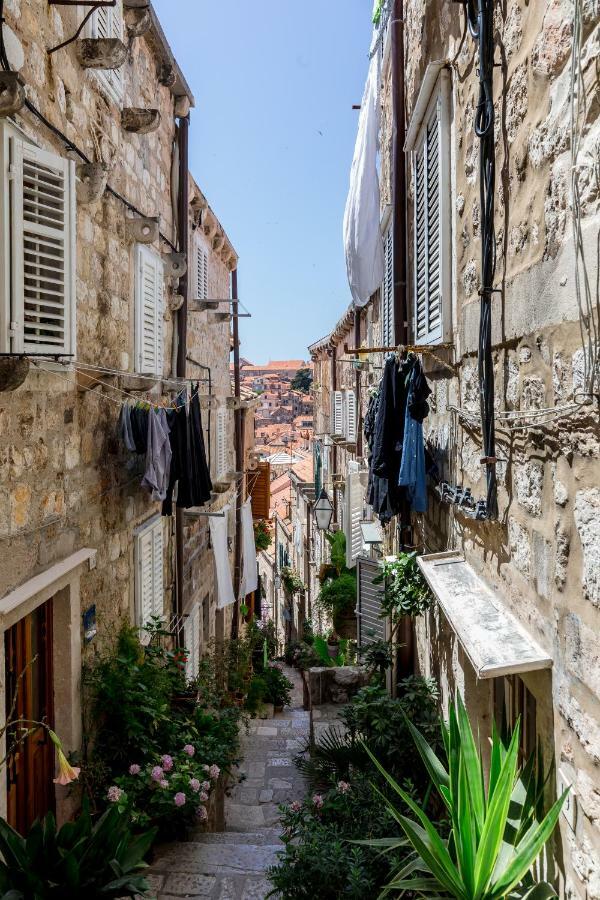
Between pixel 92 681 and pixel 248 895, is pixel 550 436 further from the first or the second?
pixel 92 681

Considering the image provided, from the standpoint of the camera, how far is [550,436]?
2.75 metres

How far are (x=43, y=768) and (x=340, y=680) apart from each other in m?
4.76

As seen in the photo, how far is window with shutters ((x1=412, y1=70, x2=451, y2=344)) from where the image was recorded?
4.83 meters

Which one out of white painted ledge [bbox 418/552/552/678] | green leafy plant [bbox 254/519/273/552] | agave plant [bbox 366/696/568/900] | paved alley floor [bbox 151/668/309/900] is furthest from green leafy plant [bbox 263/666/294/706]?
agave plant [bbox 366/696/568/900]

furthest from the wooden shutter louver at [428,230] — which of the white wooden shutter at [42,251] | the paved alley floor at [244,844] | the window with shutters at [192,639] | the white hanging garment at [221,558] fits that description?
the white hanging garment at [221,558]

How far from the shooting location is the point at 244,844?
18.6ft

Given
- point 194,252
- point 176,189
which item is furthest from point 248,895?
point 194,252

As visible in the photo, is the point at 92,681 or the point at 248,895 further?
the point at 92,681

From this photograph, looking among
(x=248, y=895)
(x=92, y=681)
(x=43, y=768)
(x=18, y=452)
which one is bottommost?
(x=248, y=895)

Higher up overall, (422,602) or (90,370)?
(90,370)

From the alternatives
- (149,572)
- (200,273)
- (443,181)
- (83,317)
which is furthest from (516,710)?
(200,273)

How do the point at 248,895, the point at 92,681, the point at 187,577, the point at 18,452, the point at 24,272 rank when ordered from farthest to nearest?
the point at 187,577 → the point at 92,681 → the point at 248,895 → the point at 18,452 → the point at 24,272

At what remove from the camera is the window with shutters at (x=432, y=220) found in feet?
15.8

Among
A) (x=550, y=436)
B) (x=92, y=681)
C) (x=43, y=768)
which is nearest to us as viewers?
(x=550, y=436)
